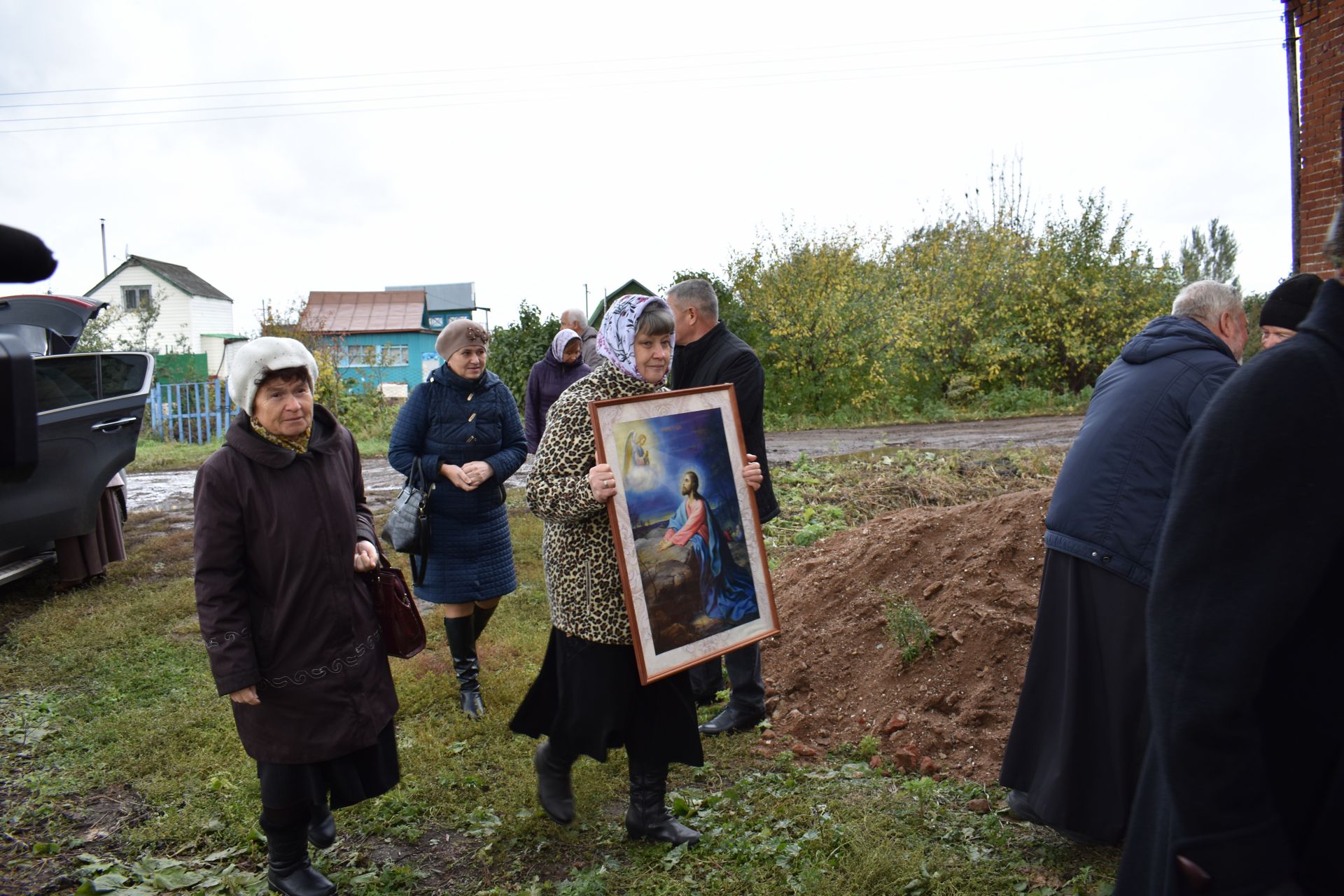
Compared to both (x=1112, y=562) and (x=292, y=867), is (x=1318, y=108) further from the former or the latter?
(x=292, y=867)

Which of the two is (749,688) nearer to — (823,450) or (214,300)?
(823,450)

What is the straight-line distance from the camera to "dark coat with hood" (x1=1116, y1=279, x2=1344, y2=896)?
50.3 inches

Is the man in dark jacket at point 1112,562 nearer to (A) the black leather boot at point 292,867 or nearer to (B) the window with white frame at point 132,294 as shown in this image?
(A) the black leather boot at point 292,867

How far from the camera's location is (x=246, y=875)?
3.47m

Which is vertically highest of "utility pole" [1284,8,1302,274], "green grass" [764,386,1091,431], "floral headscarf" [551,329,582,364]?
"utility pole" [1284,8,1302,274]

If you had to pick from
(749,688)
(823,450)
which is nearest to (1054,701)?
(749,688)

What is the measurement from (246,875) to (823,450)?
533 inches

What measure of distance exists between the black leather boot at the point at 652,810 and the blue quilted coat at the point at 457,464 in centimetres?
181

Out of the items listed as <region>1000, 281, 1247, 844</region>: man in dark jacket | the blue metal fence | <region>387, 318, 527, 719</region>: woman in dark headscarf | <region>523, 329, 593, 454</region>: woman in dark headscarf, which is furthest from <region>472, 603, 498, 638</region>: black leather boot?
the blue metal fence

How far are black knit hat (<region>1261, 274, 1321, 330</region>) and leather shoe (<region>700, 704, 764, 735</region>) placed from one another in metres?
2.98

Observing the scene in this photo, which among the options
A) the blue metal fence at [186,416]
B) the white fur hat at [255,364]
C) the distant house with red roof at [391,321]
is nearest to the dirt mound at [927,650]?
the white fur hat at [255,364]

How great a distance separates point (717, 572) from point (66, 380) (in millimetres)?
5837

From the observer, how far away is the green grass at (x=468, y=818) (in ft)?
11.0

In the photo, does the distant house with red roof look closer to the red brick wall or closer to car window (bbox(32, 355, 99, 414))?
car window (bbox(32, 355, 99, 414))
